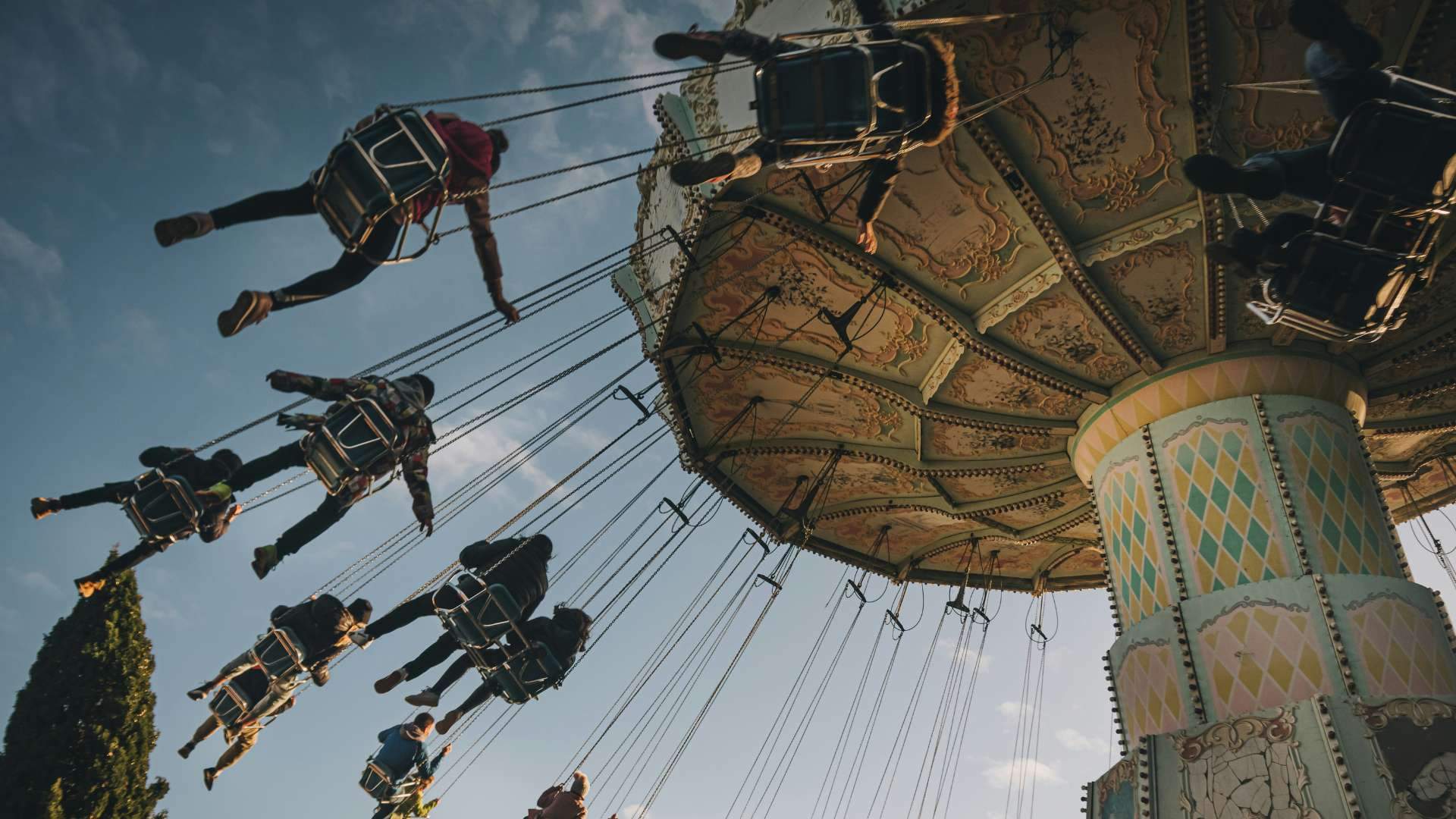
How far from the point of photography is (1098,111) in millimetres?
6957

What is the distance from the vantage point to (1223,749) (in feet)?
21.0

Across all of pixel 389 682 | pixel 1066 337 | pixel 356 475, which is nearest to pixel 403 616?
pixel 389 682

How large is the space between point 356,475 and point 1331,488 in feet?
23.0

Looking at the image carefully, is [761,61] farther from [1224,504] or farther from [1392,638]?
[1392,638]

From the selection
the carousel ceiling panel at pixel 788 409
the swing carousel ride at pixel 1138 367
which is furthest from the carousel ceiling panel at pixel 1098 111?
the carousel ceiling panel at pixel 788 409

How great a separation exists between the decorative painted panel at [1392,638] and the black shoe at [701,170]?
206 inches

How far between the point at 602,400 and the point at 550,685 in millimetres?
2730

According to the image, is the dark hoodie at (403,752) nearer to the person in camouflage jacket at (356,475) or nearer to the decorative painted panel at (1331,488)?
the person in camouflage jacket at (356,475)

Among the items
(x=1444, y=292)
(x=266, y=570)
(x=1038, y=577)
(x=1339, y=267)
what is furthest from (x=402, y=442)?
(x=1038, y=577)

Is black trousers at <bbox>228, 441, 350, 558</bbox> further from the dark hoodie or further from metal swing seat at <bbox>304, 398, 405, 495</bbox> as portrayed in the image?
the dark hoodie

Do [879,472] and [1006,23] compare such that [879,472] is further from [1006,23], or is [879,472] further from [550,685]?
[1006,23]

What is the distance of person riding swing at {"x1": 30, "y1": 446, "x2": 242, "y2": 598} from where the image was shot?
5727mm

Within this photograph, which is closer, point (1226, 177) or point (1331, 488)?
point (1226, 177)

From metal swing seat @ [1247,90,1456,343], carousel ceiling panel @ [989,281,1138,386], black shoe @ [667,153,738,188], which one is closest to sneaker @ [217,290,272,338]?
black shoe @ [667,153,738,188]
